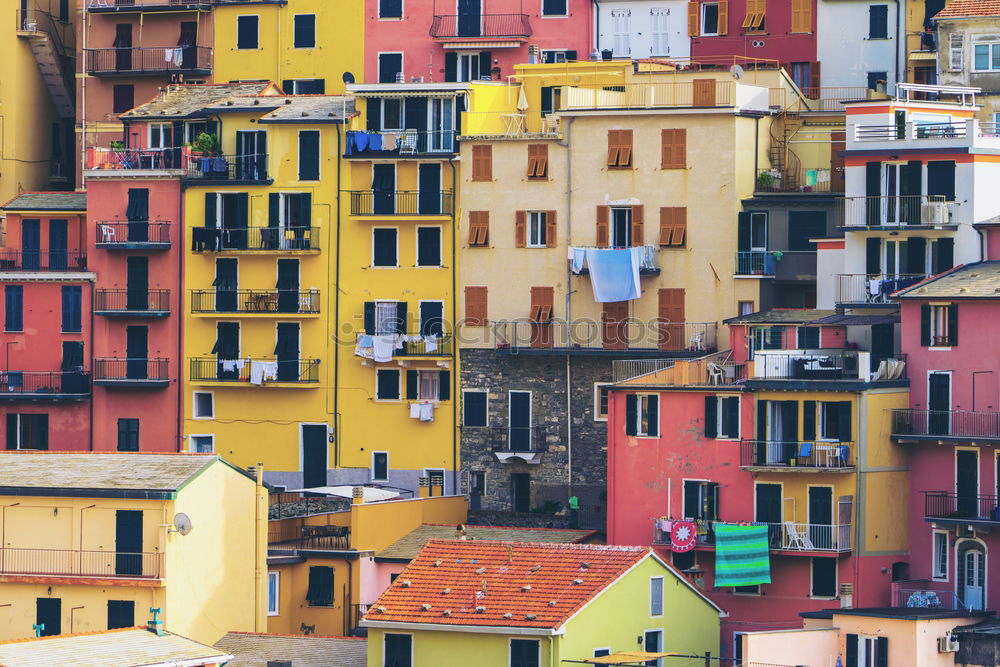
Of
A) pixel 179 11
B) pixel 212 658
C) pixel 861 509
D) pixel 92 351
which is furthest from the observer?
pixel 179 11

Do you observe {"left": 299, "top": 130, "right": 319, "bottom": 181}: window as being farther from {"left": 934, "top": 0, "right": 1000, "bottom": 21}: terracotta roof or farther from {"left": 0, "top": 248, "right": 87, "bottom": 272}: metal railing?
{"left": 934, "top": 0, "right": 1000, "bottom": 21}: terracotta roof

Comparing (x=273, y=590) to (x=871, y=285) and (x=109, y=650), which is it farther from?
(x=871, y=285)

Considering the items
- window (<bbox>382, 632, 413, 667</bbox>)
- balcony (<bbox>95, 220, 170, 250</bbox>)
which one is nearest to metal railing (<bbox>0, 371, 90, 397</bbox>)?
balcony (<bbox>95, 220, 170, 250</bbox>)

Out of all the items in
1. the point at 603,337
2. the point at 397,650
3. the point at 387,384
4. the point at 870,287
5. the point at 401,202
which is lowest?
the point at 397,650

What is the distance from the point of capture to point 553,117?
353 ft

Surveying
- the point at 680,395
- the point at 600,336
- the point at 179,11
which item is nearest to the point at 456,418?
the point at 600,336

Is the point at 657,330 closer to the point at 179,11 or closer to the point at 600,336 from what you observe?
the point at 600,336

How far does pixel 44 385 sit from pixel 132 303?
4735mm

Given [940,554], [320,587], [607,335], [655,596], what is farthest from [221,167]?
[940,554]

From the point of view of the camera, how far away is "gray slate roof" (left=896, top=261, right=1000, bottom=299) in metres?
92.8

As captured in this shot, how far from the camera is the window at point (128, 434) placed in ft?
364

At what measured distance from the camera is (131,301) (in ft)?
365

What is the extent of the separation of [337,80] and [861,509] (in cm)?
3439

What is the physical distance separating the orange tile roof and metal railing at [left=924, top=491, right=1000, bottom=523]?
34.0 ft
